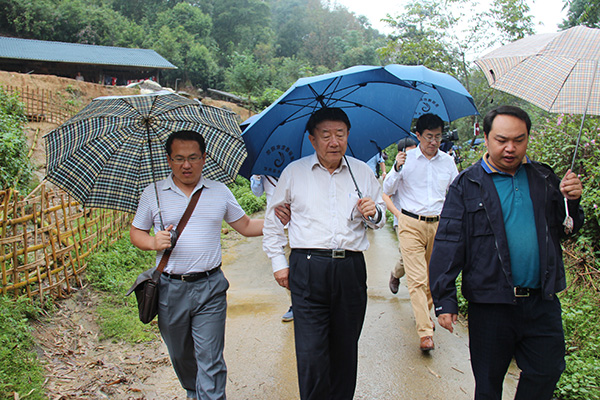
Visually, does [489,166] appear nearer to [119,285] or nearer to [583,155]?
[583,155]

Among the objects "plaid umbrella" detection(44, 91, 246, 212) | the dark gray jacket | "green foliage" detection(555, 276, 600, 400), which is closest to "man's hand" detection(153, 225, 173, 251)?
"plaid umbrella" detection(44, 91, 246, 212)

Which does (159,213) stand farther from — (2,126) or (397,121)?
(2,126)

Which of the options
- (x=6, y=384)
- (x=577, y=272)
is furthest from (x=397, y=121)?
(x=6, y=384)

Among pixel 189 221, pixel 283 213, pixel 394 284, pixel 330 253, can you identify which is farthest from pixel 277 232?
pixel 394 284

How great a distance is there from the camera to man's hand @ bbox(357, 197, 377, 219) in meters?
2.44

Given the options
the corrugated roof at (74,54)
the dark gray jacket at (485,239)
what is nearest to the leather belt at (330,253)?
the dark gray jacket at (485,239)

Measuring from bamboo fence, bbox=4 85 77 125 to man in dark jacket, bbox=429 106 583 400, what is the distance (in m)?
17.2

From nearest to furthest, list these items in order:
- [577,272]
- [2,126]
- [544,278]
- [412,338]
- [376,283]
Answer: [544,278]
[412,338]
[577,272]
[376,283]
[2,126]

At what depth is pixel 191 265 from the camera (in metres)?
2.64

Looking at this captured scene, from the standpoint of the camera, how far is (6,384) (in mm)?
2887

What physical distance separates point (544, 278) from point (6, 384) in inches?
130

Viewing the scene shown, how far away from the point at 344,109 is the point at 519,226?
4.69 feet

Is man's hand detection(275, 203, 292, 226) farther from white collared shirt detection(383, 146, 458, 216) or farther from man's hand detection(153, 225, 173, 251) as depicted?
white collared shirt detection(383, 146, 458, 216)

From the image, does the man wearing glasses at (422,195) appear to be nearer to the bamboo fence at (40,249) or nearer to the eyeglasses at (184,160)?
the eyeglasses at (184,160)
